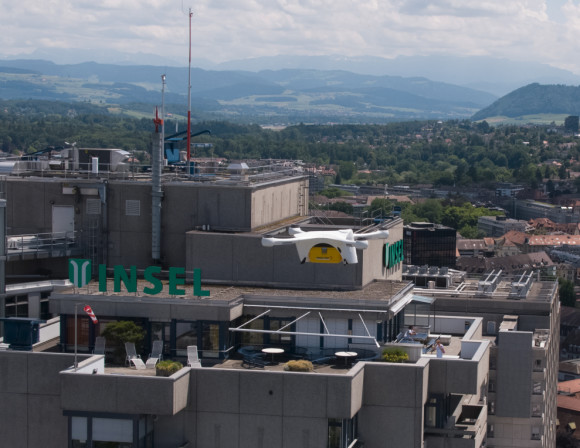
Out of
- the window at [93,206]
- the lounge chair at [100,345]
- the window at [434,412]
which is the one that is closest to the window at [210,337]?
the lounge chair at [100,345]

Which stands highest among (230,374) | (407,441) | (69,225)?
(69,225)

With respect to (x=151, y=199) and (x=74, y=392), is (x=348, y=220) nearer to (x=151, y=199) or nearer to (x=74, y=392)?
(x=151, y=199)

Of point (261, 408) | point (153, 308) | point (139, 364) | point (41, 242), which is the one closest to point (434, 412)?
point (261, 408)

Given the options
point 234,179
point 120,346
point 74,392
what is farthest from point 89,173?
point 74,392

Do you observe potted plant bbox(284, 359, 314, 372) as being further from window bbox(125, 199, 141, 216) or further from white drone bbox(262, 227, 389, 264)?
window bbox(125, 199, 141, 216)

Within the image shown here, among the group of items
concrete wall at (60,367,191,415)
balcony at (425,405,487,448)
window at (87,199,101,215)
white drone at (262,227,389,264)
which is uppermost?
window at (87,199,101,215)

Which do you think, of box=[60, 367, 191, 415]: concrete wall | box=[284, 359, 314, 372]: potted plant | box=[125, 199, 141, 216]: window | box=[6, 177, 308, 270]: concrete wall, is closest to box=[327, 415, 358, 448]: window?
box=[284, 359, 314, 372]: potted plant
